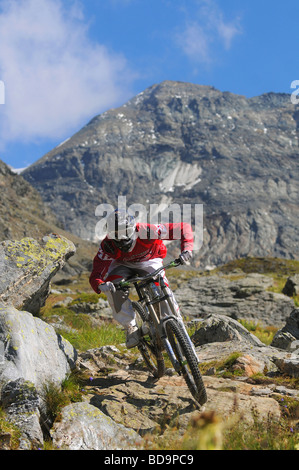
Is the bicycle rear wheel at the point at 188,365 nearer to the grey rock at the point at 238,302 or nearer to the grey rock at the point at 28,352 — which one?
the grey rock at the point at 28,352

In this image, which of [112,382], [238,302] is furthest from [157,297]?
[238,302]

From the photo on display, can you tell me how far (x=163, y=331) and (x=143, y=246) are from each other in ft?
5.51

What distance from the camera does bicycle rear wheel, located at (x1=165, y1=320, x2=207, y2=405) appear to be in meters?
5.91

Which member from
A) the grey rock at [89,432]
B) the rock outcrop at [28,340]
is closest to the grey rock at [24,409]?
the rock outcrop at [28,340]

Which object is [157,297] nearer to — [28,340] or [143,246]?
[143,246]

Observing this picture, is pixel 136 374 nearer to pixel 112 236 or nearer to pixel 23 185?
pixel 112 236

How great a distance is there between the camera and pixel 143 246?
739 centimetres

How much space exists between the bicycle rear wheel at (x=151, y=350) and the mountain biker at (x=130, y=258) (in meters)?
0.21

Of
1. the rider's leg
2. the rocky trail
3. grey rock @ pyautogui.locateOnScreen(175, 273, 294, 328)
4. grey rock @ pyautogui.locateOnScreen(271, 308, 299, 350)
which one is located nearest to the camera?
the rocky trail

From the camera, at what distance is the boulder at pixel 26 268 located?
7.78 meters

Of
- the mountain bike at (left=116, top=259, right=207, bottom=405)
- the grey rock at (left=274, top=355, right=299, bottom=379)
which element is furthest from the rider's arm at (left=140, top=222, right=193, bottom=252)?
the grey rock at (left=274, top=355, right=299, bottom=379)

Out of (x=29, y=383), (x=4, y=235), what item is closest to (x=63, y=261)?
(x=29, y=383)

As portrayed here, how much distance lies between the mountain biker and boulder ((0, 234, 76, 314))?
5.10ft

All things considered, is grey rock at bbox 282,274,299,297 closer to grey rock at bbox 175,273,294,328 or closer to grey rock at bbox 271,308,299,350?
grey rock at bbox 175,273,294,328
